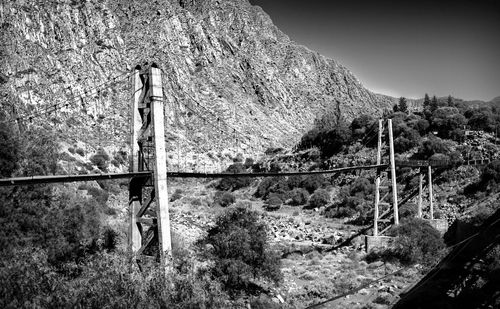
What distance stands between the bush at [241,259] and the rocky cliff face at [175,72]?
2406cm

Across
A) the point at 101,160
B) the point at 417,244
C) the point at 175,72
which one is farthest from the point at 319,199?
the point at 175,72

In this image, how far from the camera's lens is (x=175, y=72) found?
242 feet

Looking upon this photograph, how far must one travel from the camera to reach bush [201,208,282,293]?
1551cm

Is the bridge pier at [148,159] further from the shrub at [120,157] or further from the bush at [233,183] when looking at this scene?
the shrub at [120,157]

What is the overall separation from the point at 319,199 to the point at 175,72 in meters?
48.2

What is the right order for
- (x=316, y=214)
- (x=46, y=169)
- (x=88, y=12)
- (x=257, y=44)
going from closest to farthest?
(x=46, y=169) → (x=316, y=214) → (x=88, y=12) → (x=257, y=44)

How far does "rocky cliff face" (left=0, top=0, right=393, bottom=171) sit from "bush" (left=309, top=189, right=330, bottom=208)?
17.1 m

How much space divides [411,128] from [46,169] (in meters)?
37.5

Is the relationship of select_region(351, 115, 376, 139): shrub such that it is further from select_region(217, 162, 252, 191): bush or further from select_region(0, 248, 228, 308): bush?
select_region(0, 248, 228, 308): bush

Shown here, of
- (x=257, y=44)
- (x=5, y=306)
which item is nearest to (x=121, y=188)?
(x=5, y=306)

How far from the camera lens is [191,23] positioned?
86.9 meters

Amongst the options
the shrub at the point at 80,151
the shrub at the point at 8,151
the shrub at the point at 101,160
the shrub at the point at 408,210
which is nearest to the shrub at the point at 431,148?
the shrub at the point at 408,210

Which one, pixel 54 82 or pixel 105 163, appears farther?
pixel 54 82

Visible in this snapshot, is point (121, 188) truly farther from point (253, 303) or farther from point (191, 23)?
point (191, 23)
